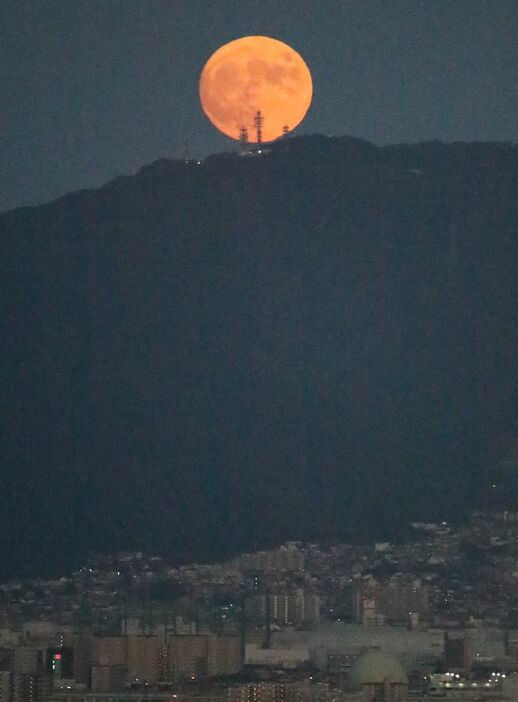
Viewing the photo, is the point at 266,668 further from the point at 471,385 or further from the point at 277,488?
the point at 471,385

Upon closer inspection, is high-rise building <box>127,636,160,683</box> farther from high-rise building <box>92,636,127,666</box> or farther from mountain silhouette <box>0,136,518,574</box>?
mountain silhouette <box>0,136,518,574</box>

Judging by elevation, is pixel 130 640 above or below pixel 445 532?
below

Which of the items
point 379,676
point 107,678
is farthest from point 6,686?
point 379,676

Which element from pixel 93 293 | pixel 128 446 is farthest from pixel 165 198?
pixel 128 446

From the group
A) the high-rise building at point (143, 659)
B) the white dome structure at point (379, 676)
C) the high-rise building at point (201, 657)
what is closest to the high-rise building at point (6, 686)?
the high-rise building at point (143, 659)

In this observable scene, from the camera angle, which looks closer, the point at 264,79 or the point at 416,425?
the point at 264,79
